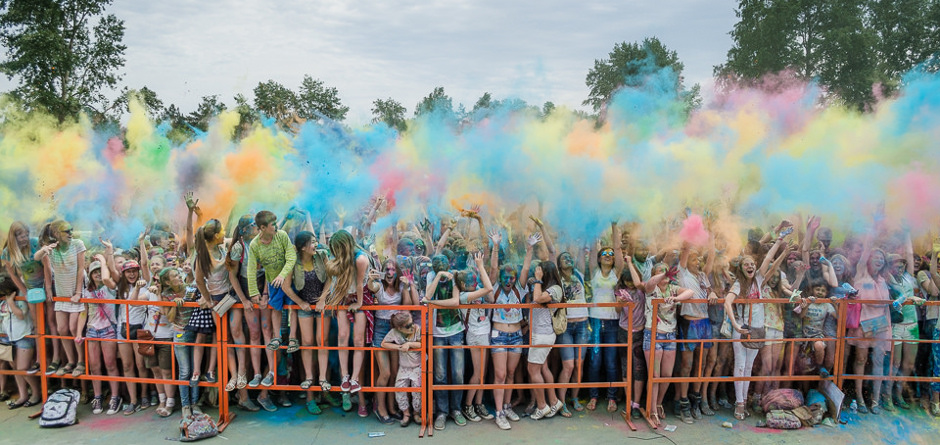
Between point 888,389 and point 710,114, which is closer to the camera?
point 888,389

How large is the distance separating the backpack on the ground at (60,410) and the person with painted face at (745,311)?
6633 millimetres

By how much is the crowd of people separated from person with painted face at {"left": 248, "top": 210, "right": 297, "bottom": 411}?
0.05 ft

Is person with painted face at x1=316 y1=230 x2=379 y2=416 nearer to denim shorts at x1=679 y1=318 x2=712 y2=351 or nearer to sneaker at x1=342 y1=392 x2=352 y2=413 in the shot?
sneaker at x1=342 y1=392 x2=352 y2=413

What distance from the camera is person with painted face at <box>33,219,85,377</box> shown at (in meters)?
5.95

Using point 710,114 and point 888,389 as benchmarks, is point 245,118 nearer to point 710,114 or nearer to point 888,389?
point 710,114

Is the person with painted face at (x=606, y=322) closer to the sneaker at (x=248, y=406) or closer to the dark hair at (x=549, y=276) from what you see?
the dark hair at (x=549, y=276)

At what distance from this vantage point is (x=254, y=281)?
559 cm

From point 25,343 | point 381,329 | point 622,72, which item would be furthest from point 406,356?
point 622,72

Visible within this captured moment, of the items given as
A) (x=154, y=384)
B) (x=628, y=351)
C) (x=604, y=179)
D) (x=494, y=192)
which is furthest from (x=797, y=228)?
(x=154, y=384)

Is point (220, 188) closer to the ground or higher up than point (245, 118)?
closer to the ground

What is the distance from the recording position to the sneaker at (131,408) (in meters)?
5.89

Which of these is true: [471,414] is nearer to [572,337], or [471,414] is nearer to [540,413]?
[540,413]

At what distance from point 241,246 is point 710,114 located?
6320mm

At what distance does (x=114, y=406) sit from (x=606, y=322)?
5.20 meters
